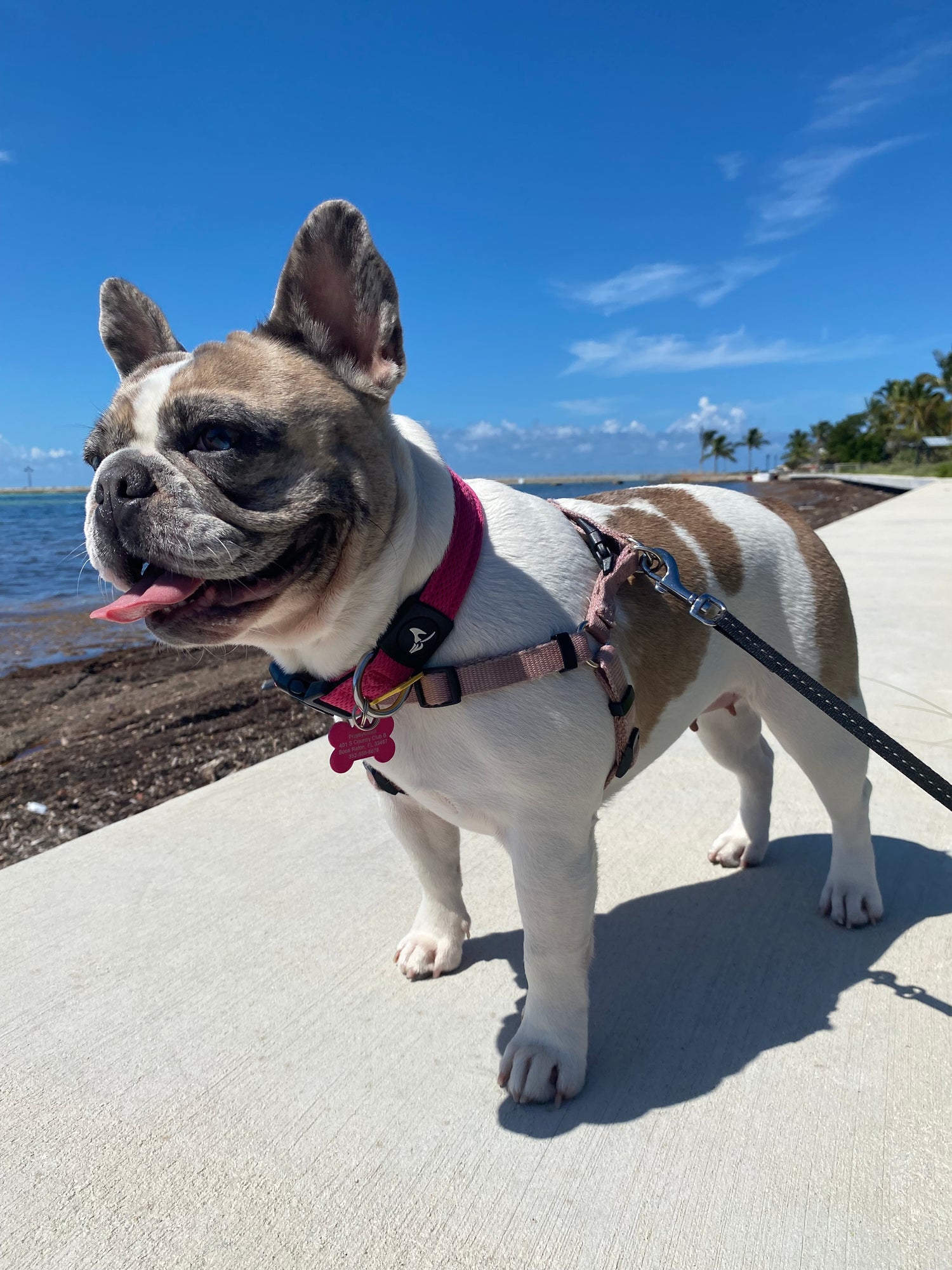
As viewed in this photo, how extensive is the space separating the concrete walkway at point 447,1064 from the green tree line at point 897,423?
249ft

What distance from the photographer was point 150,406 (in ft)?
6.22

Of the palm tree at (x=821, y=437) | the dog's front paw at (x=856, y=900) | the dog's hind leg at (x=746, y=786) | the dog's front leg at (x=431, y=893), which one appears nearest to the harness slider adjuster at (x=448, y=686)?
the dog's front leg at (x=431, y=893)

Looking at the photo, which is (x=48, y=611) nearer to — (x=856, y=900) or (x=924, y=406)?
(x=856, y=900)

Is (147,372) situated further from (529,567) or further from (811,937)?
(811,937)

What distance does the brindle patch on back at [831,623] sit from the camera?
8.68ft

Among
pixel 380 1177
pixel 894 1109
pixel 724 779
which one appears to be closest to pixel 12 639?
pixel 724 779

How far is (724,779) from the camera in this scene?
3.82 m

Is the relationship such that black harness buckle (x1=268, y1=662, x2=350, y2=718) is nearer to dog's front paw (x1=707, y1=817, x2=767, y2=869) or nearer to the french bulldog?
the french bulldog

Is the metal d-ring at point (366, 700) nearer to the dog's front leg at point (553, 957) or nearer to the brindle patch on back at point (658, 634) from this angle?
the dog's front leg at point (553, 957)

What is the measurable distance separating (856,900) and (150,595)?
93.5 inches

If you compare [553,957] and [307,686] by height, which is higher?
[307,686]

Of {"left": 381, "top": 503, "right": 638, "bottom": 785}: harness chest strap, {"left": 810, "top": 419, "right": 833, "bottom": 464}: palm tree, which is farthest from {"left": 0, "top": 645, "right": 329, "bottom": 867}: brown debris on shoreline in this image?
{"left": 810, "top": 419, "right": 833, "bottom": 464}: palm tree

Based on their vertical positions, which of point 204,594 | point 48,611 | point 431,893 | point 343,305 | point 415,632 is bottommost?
point 48,611

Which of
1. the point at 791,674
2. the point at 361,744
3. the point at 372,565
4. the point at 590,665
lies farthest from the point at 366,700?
the point at 791,674
